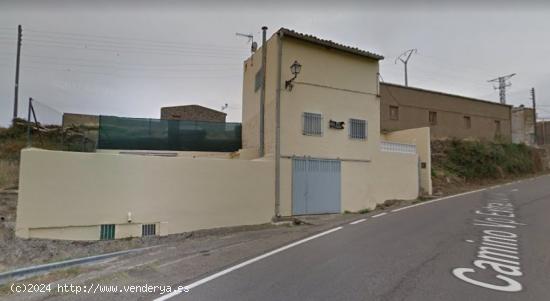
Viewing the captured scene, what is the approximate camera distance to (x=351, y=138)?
13.4 m

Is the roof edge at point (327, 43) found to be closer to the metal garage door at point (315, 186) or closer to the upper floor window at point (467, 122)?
the metal garage door at point (315, 186)

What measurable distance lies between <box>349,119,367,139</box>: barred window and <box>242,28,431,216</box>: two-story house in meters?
0.04

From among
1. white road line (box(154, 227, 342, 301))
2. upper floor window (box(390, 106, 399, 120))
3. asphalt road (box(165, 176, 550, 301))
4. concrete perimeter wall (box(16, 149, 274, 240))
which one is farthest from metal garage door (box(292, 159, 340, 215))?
upper floor window (box(390, 106, 399, 120))

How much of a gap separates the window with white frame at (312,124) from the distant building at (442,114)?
12.5 meters

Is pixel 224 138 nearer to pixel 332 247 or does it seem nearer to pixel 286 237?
pixel 286 237

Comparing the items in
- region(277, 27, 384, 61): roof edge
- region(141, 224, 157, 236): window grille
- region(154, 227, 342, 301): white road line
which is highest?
region(277, 27, 384, 61): roof edge

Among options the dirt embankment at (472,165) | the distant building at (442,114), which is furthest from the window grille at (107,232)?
the distant building at (442,114)

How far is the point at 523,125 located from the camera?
37500mm

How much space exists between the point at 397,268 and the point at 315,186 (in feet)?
24.4

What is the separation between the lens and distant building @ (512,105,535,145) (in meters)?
34.6

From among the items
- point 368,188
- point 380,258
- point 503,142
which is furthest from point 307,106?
point 503,142

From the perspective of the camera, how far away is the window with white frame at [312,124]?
493 inches

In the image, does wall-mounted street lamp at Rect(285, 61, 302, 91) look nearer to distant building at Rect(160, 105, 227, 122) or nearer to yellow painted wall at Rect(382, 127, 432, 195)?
yellow painted wall at Rect(382, 127, 432, 195)

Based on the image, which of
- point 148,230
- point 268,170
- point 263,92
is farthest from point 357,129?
point 148,230
